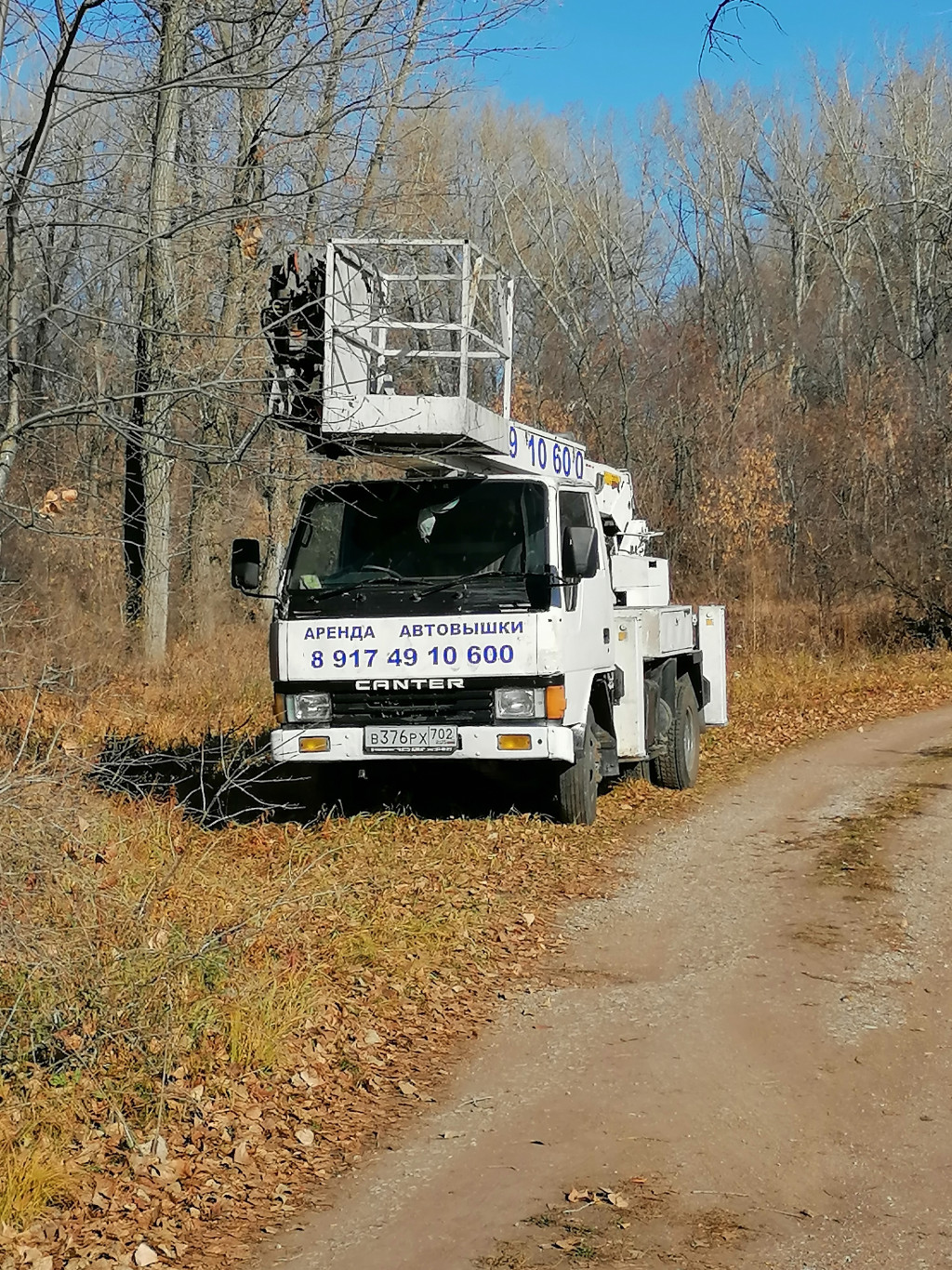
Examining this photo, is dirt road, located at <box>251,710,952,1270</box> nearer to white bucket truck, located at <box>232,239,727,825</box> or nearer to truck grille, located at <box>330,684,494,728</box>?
white bucket truck, located at <box>232,239,727,825</box>

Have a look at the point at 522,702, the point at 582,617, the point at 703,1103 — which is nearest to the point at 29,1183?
the point at 703,1103

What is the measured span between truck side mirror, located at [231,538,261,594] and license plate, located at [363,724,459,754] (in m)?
1.32

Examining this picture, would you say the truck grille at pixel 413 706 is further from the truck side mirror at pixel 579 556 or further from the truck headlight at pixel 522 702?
the truck side mirror at pixel 579 556

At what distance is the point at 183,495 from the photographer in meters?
16.1

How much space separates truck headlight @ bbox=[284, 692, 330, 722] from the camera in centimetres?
948

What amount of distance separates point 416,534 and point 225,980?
4272 millimetres

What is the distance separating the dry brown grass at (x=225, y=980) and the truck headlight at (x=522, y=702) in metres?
0.99

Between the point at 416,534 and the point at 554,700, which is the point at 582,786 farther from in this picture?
the point at 416,534

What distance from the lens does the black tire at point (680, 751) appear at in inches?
485

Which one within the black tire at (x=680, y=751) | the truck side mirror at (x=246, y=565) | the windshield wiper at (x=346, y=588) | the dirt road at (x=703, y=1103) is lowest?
the dirt road at (x=703, y=1103)

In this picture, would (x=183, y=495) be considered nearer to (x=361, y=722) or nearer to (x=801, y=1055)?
(x=361, y=722)

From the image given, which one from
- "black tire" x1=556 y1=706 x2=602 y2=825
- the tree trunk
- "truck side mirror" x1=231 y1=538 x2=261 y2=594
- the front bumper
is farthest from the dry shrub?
"black tire" x1=556 y1=706 x2=602 y2=825

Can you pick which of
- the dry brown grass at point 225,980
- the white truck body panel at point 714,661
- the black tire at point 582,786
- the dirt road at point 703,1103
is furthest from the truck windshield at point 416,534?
the white truck body panel at point 714,661

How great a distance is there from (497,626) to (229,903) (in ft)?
9.09
